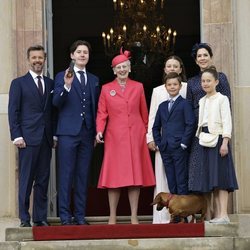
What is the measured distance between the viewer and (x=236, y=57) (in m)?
10.4

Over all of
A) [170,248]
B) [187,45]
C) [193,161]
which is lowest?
[170,248]

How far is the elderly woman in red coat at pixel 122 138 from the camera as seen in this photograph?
9.75m

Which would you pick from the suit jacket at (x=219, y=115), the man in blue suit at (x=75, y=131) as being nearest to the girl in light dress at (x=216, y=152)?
the suit jacket at (x=219, y=115)

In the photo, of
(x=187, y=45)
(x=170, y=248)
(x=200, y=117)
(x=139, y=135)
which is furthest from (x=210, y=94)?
(x=187, y=45)

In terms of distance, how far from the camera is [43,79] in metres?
9.75

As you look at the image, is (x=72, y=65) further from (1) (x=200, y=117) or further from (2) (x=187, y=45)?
(2) (x=187, y=45)

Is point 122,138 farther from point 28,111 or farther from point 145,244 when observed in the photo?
point 145,244

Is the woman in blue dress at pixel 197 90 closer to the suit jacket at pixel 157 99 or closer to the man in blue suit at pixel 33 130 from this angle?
Answer: the suit jacket at pixel 157 99

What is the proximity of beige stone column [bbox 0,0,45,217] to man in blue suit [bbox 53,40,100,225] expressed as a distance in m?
0.91

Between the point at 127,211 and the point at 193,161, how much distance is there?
296 centimetres

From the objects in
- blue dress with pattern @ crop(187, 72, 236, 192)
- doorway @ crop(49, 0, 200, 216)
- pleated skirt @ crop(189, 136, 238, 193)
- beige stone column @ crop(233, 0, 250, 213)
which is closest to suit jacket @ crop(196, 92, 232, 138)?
pleated skirt @ crop(189, 136, 238, 193)

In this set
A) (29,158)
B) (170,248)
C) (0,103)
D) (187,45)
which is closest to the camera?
(170,248)

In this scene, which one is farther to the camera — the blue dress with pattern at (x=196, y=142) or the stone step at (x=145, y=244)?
the blue dress with pattern at (x=196, y=142)

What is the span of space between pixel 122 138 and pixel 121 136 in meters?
0.02
